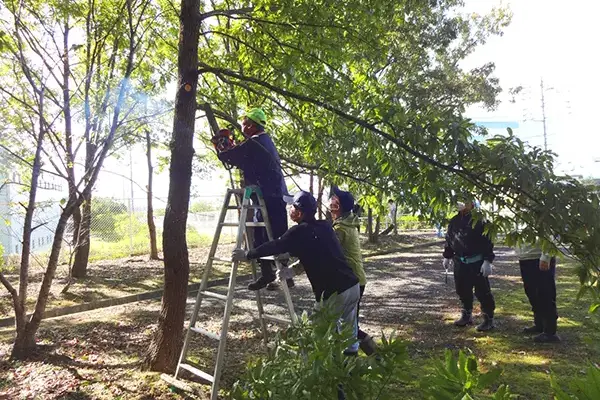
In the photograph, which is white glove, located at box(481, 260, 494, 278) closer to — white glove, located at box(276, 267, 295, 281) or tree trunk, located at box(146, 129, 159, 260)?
white glove, located at box(276, 267, 295, 281)

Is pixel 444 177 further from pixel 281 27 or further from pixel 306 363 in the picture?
pixel 281 27

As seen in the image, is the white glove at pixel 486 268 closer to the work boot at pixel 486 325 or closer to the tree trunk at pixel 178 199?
the work boot at pixel 486 325

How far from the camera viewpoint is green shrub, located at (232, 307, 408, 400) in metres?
1.29


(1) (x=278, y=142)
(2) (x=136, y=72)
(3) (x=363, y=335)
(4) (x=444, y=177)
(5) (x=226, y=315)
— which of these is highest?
(2) (x=136, y=72)

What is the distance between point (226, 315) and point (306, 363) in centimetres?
259

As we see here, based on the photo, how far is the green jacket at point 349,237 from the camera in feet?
15.4

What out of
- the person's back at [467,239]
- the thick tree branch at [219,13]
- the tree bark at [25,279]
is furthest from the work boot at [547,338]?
the tree bark at [25,279]

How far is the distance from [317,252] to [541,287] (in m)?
3.57

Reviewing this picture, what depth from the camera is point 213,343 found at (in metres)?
5.81

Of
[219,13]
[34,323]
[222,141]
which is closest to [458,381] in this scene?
[222,141]

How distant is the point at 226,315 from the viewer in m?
3.82

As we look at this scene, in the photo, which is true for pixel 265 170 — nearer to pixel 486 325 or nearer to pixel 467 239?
pixel 467 239

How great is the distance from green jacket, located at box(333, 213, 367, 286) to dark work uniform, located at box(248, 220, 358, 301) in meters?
0.91

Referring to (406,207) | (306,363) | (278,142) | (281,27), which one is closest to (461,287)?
(406,207)
